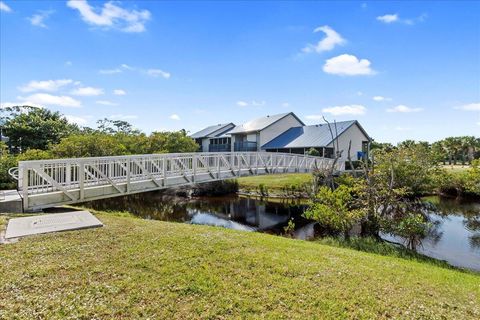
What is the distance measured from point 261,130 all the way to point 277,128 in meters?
2.84

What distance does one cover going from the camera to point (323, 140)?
99.2ft

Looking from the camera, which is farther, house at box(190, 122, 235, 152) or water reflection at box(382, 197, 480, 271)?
house at box(190, 122, 235, 152)

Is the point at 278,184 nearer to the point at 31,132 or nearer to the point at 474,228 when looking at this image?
the point at 474,228

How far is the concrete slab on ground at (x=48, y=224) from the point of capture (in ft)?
20.1

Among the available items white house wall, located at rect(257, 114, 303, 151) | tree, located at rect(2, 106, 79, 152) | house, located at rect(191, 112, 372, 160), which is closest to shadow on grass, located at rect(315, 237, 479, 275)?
house, located at rect(191, 112, 372, 160)

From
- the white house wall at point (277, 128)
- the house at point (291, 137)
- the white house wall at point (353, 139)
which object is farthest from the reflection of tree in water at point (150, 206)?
the white house wall at point (353, 139)

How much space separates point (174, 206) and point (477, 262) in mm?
15363

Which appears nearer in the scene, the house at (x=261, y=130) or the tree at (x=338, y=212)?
the tree at (x=338, y=212)

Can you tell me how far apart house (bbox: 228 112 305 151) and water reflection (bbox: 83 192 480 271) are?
42.9 ft

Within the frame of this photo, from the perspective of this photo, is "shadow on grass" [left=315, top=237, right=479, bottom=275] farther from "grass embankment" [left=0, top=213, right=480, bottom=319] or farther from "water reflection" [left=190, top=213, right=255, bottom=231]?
"water reflection" [left=190, top=213, right=255, bottom=231]

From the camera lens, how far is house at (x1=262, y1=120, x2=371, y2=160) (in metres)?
30.4

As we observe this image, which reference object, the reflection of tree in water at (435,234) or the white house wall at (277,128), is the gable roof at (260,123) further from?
the reflection of tree in water at (435,234)

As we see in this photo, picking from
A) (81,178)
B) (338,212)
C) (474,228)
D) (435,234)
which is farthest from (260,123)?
(81,178)

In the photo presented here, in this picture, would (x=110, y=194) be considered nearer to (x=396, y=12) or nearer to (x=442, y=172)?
(x=396, y=12)
